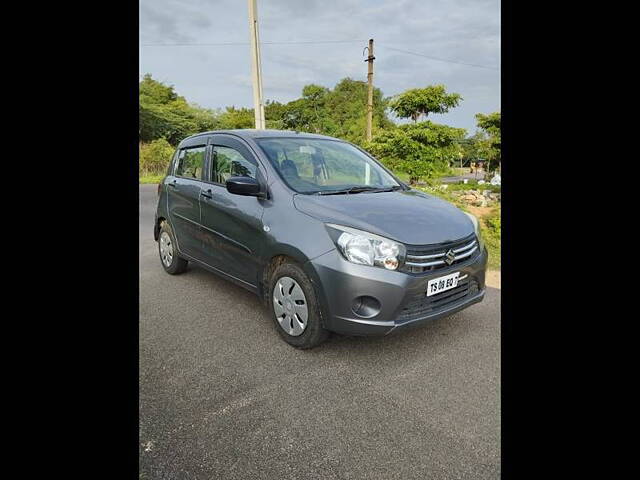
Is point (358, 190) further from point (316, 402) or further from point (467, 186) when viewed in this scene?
point (467, 186)

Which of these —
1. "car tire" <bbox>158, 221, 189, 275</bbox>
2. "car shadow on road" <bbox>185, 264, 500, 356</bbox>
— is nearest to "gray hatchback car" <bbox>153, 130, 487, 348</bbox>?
"car shadow on road" <bbox>185, 264, 500, 356</bbox>

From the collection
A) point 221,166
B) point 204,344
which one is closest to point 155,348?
point 204,344

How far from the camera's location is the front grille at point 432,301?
270cm

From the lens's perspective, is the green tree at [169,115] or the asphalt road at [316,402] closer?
the asphalt road at [316,402]

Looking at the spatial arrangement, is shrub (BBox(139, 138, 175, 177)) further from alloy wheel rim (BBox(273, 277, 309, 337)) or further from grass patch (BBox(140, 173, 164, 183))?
alloy wheel rim (BBox(273, 277, 309, 337))

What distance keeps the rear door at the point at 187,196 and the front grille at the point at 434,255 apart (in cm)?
227

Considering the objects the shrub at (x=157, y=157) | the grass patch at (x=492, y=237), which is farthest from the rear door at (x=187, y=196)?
the shrub at (x=157, y=157)

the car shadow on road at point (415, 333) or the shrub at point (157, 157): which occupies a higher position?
the shrub at point (157, 157)

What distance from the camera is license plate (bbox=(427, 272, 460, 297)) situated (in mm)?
2754

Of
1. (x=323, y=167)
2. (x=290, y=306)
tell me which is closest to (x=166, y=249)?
(x=323, y=167)

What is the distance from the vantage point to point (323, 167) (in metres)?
3.71

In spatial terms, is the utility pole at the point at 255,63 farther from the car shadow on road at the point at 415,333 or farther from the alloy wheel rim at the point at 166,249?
the car shadow on road at the point at 415,333
